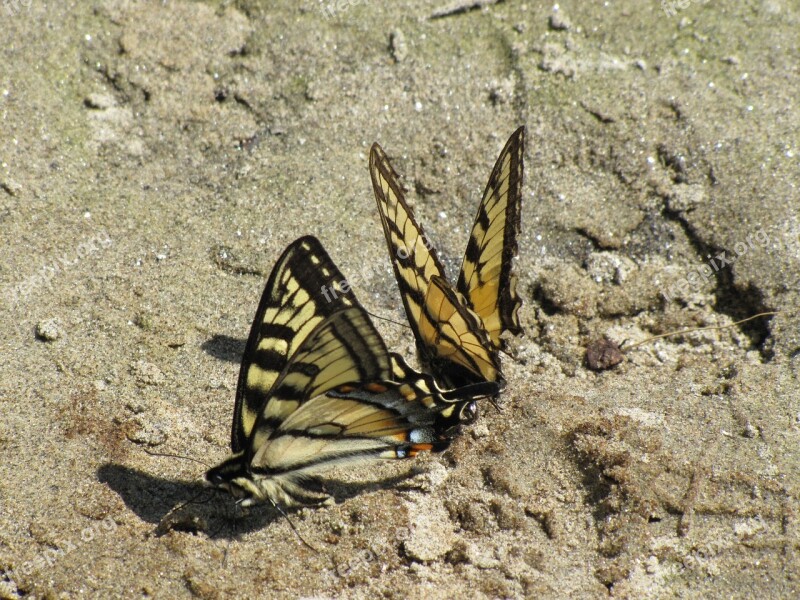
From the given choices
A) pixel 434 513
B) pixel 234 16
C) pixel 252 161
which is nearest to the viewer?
pixel 434 513

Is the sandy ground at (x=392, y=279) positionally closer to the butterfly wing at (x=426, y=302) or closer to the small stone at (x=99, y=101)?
the small stone at (x=99, y=101)

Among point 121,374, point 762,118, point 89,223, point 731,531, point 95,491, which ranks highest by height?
point 762,118

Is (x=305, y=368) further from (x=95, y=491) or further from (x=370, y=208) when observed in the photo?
(x=370, y=208)

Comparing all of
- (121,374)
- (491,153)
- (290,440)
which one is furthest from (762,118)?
(121,374)

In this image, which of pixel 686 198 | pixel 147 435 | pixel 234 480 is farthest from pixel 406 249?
pixel 686 198

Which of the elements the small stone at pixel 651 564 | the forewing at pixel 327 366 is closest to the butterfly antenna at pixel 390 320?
the forewing at pixel 327 366

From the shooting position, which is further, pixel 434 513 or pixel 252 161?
pixel 252 161
